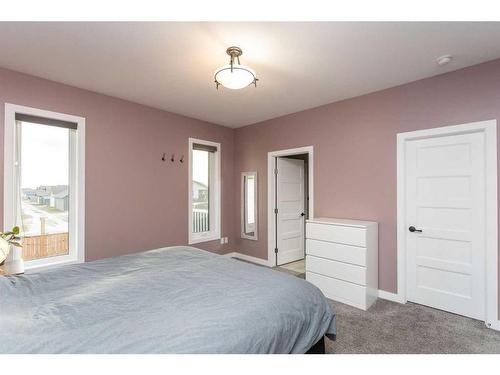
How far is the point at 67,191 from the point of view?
2996 millimetres

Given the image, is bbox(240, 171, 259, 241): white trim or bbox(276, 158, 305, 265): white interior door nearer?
bbox(276, 158, 305, 265): white interior door

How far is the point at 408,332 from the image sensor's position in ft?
7.34

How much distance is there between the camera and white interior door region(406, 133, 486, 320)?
243 centimetres

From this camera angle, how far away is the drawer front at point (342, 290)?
8.96 ft

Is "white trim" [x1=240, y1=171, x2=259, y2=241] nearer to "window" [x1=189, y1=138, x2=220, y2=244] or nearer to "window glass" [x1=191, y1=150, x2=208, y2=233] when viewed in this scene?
"window" [x1=189, y1=138, x2=220, y2=244]

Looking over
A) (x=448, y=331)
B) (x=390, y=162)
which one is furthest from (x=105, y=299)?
(x=390, y=162)

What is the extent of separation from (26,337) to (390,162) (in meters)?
3.33

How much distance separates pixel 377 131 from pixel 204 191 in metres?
2.84

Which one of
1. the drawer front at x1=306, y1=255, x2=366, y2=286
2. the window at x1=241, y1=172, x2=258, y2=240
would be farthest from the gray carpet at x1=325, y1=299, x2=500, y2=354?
the window at x1=241, y1=172, x2=258, y2=240

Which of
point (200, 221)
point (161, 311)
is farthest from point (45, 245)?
point (161, 311)

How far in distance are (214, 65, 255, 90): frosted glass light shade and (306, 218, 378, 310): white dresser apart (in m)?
1.87

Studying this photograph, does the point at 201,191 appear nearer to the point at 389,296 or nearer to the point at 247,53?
the point at 247,53

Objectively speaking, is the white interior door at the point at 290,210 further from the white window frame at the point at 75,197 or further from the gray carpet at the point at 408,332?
the white window frame at the point at 75,197
